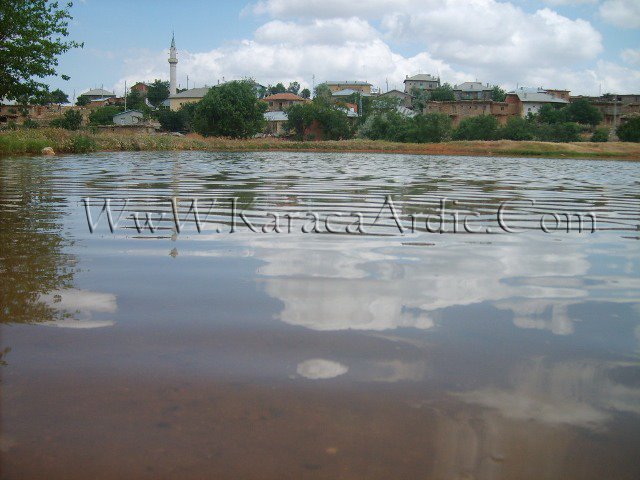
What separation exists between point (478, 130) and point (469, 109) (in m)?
24.4

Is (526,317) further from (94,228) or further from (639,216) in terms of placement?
(639,216)

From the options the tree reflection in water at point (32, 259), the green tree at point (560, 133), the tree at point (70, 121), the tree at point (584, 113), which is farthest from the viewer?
the tree at point (584, 113)

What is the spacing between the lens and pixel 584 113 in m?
80.2

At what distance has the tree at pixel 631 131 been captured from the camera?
6088 centimetres

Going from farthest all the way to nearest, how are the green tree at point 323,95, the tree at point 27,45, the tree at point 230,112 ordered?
the green tree at point 323,95, the tree at point 230,112, the tree at point 27,45

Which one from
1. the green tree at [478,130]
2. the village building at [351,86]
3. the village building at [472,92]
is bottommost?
the green tree at [478,130]

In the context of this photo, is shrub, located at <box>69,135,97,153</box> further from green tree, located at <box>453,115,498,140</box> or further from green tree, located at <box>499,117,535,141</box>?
green tree, located at <box>499,117,535,141</box>

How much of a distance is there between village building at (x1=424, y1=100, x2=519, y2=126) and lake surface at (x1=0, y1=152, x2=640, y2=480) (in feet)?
278

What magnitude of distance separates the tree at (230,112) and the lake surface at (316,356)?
55.9 metres

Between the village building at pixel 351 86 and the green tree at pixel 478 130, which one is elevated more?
the village building at pixel 351 86

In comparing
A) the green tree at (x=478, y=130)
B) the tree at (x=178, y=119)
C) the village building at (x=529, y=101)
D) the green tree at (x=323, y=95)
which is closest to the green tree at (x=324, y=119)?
the green tree at (x=323, y=95)

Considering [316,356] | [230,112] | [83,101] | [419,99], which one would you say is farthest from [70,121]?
[316,356]

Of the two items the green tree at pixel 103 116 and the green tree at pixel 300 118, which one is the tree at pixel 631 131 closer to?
the green tree at pixel 300 118

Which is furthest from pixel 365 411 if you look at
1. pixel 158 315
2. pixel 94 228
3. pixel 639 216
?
pixel 639 216
